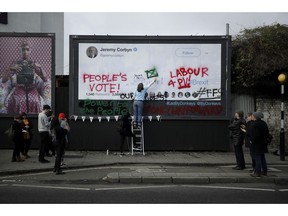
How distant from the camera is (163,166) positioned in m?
14.7

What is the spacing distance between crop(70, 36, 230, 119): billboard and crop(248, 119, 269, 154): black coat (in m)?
5.87

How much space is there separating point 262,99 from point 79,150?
7937mm

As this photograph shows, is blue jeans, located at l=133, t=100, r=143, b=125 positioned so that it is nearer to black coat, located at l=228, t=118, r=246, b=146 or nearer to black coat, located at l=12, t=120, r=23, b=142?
black coat, located at l=12, t=120, r=23, b=142

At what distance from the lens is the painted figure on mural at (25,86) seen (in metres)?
17.9

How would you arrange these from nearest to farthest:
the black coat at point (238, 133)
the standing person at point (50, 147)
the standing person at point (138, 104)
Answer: the black coat at point (238, 133) → the standing person at point (50, 147) → the standing person at point (138, 104)

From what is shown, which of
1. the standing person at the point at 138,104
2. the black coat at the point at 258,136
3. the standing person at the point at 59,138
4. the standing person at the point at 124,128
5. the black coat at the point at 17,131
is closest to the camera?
the black coat at the point at 258,136

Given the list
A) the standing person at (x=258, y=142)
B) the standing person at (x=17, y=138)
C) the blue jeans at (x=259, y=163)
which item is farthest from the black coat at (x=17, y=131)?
the blue jeans at (x=259, y=163)

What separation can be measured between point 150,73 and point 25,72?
5.03 metres

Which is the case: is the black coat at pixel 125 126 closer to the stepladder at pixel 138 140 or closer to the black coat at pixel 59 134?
the stepladder at pixel 138 140

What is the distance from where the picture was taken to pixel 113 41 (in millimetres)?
17953

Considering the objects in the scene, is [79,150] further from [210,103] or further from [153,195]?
[153,195]

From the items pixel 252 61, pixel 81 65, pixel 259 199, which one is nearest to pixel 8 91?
pixel 81 65

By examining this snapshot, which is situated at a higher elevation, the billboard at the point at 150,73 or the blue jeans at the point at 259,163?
the billboard at the point at 150,73

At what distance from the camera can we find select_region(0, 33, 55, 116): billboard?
1789 cm
